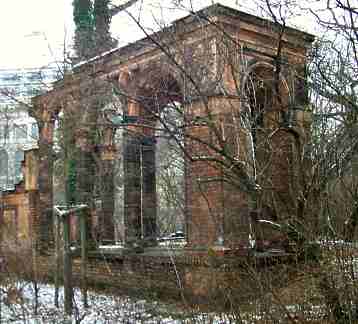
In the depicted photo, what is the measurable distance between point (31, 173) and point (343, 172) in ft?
35.9

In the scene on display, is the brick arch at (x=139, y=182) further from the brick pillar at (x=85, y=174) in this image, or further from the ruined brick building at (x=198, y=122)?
the brick pillar at (x=85, y=174)

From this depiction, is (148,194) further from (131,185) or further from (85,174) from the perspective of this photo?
(85,174)

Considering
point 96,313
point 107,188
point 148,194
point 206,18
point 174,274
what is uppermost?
point 206,18

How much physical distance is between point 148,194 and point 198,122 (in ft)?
21.5

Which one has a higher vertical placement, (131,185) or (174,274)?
(131,185)

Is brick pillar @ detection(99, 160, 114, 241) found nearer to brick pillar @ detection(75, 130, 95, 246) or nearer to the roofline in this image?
brick pillar @ detection(75, 130, 95, 246)

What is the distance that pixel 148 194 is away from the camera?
1339 cm

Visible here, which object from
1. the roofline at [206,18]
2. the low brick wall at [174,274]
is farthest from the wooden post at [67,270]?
the roofline at [206,18]

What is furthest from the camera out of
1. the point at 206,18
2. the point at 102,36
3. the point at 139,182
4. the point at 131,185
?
the point at 139,182

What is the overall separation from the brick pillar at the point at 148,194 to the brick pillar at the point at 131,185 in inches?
6.8

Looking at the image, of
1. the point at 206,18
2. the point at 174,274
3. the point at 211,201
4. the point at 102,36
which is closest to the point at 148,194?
the point at 211,201

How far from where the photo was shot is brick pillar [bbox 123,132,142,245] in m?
12.5

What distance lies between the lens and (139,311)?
7391mm

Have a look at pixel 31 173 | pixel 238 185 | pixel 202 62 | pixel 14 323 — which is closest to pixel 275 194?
pixel 238 185
